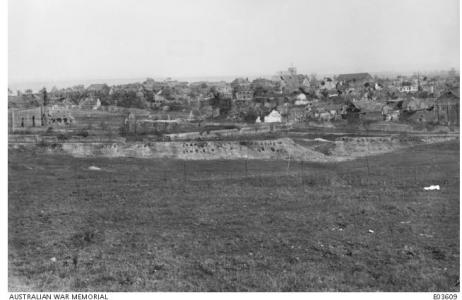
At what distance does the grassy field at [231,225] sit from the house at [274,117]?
1.69m

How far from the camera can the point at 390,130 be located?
16016 mm

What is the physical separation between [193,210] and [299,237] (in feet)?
9.95

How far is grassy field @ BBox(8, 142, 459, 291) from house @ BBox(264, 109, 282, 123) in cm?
169

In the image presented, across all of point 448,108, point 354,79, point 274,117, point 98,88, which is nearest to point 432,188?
point 448,108

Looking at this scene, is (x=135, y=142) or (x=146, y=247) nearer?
(x=146, y=247)

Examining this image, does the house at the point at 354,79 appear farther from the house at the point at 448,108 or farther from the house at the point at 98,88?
the house at the point at 98,88

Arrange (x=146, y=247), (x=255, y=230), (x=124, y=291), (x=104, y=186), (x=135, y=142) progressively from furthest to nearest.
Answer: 1. (x=135, y=142)
2. (x=104, y=186)
3. (x=255, y=230)
4. (x=146, y=247)
5. (x=124, y=291)

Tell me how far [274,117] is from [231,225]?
6274 millimetres

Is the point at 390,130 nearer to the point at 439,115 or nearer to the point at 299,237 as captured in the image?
the point at 439,115

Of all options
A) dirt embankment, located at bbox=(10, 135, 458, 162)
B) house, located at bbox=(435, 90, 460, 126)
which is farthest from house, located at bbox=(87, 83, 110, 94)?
house, located at bbox=(435, 90, 460, 126)

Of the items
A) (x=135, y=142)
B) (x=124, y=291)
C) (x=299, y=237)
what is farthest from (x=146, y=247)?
(x=135, y=142)

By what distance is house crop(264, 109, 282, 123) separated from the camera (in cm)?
1591

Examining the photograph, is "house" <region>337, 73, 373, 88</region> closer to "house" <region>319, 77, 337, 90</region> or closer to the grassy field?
"house" <region>319, 77, 337, 90</region>

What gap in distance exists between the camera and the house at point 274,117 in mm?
15914
